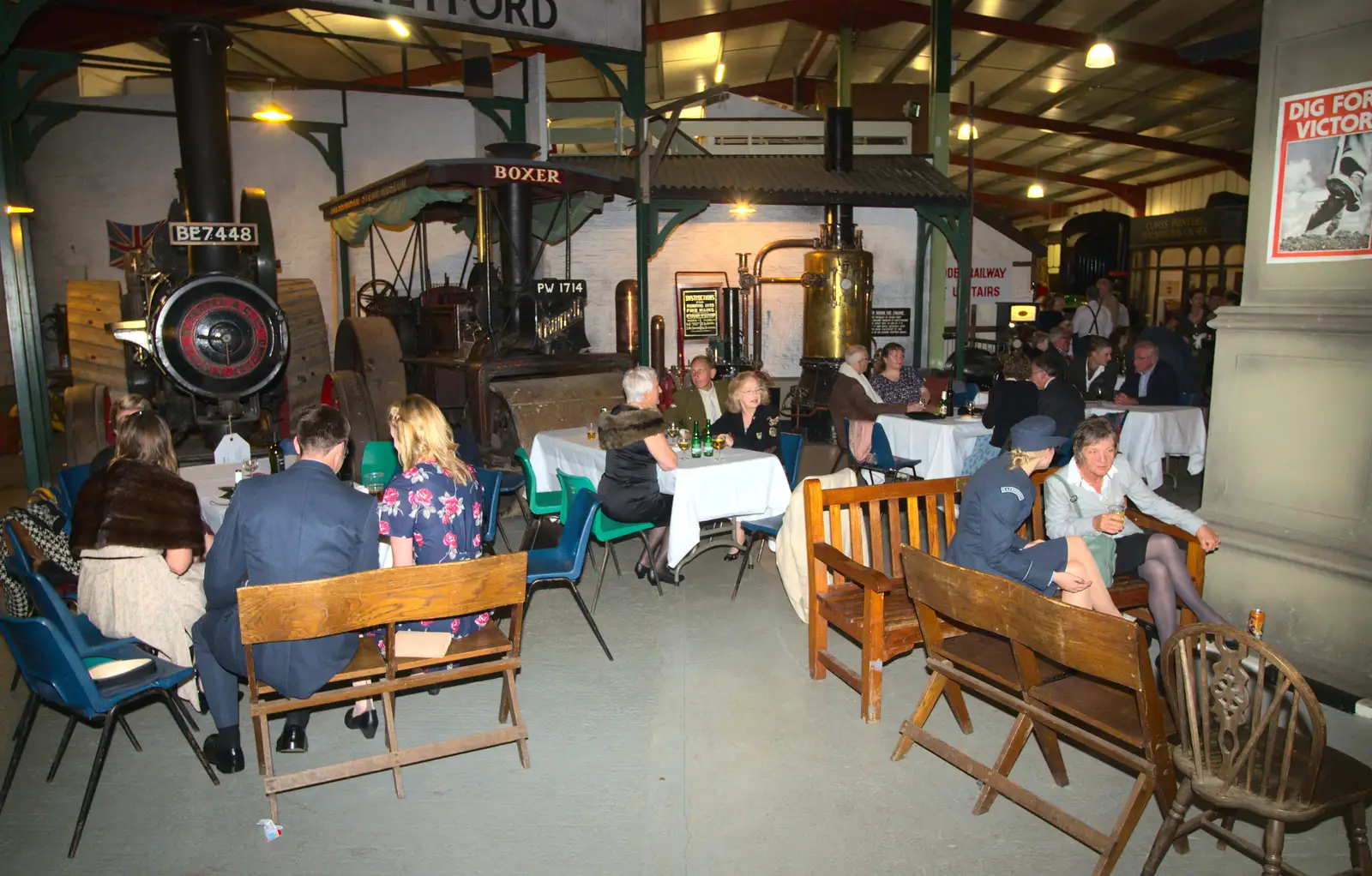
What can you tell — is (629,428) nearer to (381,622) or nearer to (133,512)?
(381,622)

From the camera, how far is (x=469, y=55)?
12.6m

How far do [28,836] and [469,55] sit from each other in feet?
38.0

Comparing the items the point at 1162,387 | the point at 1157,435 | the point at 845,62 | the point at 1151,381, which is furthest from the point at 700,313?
the point at 1157,435

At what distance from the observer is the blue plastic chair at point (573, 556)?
459cm

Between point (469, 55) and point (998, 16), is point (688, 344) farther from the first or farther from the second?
point (998, 16)

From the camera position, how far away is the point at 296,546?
3.36 m

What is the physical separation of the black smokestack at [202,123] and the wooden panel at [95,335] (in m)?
3.71

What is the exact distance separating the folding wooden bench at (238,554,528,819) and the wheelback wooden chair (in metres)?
2.23

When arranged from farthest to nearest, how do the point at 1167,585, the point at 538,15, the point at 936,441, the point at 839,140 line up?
the point at 839,140 → the point at 538,15 → the point at 936,441 → the point at 1167,585

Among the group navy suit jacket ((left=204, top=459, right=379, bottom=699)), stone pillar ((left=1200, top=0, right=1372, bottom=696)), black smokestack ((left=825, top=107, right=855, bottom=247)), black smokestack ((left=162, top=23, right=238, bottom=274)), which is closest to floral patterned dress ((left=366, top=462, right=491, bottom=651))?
navy suit jacket ((left=204, top=459, right=379, bottom=699))

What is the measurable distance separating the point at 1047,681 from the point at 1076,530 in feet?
3.61

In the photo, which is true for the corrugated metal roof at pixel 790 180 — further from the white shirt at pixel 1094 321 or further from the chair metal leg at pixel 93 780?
the chair metal leg at pixel 93 780

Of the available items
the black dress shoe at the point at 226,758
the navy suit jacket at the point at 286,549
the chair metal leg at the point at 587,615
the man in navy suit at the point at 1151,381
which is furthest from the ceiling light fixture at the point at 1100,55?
the black dress shoe at the point at 226,758

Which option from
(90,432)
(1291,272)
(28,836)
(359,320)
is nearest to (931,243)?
(359,320)
